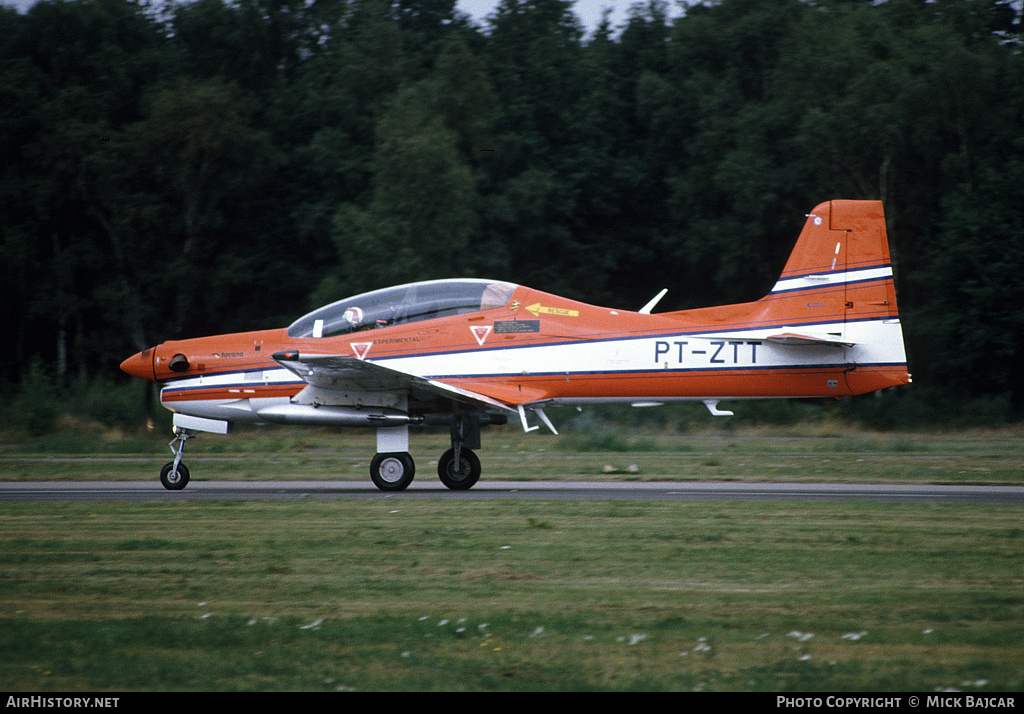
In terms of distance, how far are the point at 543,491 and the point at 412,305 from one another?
3.38 metres

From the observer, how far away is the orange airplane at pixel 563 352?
14.2 metres

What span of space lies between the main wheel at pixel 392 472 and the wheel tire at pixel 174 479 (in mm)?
3051

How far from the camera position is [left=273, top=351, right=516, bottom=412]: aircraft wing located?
13.4m

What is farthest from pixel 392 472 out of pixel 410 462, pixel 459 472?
pixel 459 472

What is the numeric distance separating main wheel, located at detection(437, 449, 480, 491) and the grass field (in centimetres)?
177

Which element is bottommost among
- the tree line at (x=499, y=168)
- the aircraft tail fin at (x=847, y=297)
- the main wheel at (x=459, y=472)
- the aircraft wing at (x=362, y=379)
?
the main wheel at (x=459, y=472)

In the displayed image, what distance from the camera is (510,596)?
764cm

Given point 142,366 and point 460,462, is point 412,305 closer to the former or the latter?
point 460,462

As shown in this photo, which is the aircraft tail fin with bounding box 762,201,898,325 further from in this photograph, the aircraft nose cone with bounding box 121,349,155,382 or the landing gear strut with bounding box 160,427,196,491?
the aircraft nose cone with bounding box 121,349,155,382

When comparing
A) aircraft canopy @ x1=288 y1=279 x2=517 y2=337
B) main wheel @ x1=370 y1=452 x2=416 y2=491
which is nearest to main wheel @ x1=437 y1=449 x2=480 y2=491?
main wheel @ x1=370 y1=452 x2=416 y2=491

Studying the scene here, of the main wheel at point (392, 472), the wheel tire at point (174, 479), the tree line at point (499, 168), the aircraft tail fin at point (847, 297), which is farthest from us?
the tree line at point (499, 168)

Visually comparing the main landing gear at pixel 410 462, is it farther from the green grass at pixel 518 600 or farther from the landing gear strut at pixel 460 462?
the green grass at pixel 518 600

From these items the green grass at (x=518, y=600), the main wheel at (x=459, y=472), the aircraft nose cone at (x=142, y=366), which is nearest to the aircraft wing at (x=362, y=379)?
the main wheel at (x=459, y=472)

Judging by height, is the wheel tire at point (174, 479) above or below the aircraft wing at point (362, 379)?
below
